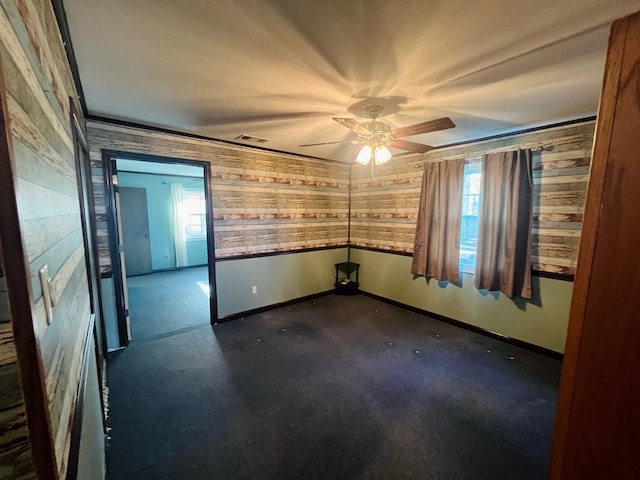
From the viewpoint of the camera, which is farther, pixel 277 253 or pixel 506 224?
pixel 277 253

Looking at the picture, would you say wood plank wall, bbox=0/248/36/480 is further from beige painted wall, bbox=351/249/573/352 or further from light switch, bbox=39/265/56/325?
beige painted wall, bbox=351/249/573/352

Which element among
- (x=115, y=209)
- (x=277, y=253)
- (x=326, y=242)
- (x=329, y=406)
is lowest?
(x=329, y=406)

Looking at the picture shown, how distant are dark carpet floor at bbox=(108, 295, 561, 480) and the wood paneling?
1334 mm

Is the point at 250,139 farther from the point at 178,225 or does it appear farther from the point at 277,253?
the point at 178,225

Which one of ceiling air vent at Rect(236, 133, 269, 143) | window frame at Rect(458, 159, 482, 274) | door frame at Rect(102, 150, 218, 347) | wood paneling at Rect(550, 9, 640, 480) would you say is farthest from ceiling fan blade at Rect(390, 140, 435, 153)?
door frame at Rect(102, 150, 218, 347)

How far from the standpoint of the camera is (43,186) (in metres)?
0.77

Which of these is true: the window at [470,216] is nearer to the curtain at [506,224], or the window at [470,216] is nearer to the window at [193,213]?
the curtain at [506,224]

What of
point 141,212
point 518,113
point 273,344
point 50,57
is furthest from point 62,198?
point 141,212

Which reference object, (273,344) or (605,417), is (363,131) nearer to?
(605,417)

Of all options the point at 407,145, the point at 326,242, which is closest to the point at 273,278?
the point at 326,242

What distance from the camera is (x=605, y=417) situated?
0.61 m

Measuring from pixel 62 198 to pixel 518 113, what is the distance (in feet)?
10.7

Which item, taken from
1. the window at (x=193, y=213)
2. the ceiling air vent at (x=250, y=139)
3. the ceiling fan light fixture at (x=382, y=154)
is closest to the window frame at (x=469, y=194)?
the ceiling fan light fixture at (x=382, y=154)

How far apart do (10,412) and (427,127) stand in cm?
242
